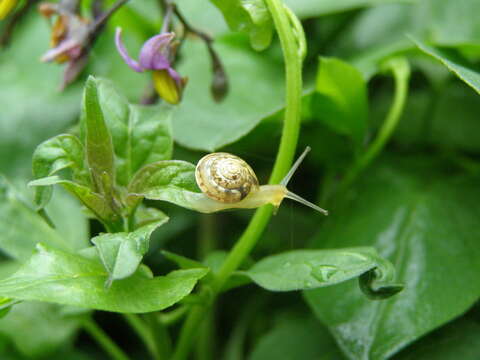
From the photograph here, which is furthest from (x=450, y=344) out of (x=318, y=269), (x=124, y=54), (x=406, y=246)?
(x=124, y=54)

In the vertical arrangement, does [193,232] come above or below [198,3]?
below

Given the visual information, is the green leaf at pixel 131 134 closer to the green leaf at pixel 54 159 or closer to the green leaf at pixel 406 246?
the green leaf at pixel 54 159

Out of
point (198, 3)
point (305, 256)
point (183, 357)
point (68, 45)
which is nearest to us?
point (305, 256)

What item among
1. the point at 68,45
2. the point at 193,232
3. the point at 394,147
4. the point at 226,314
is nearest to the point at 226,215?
the point at 193,232

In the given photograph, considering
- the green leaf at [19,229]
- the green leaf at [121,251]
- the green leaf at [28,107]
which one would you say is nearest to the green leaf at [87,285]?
the green leaf at [121,251]

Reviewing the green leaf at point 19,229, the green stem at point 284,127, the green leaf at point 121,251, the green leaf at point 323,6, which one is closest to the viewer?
the green leaf at point 121,251

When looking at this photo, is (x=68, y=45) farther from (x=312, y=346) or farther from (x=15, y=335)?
(x=312, y=346)

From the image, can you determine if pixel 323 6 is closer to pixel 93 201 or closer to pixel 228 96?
pixel 228 96
